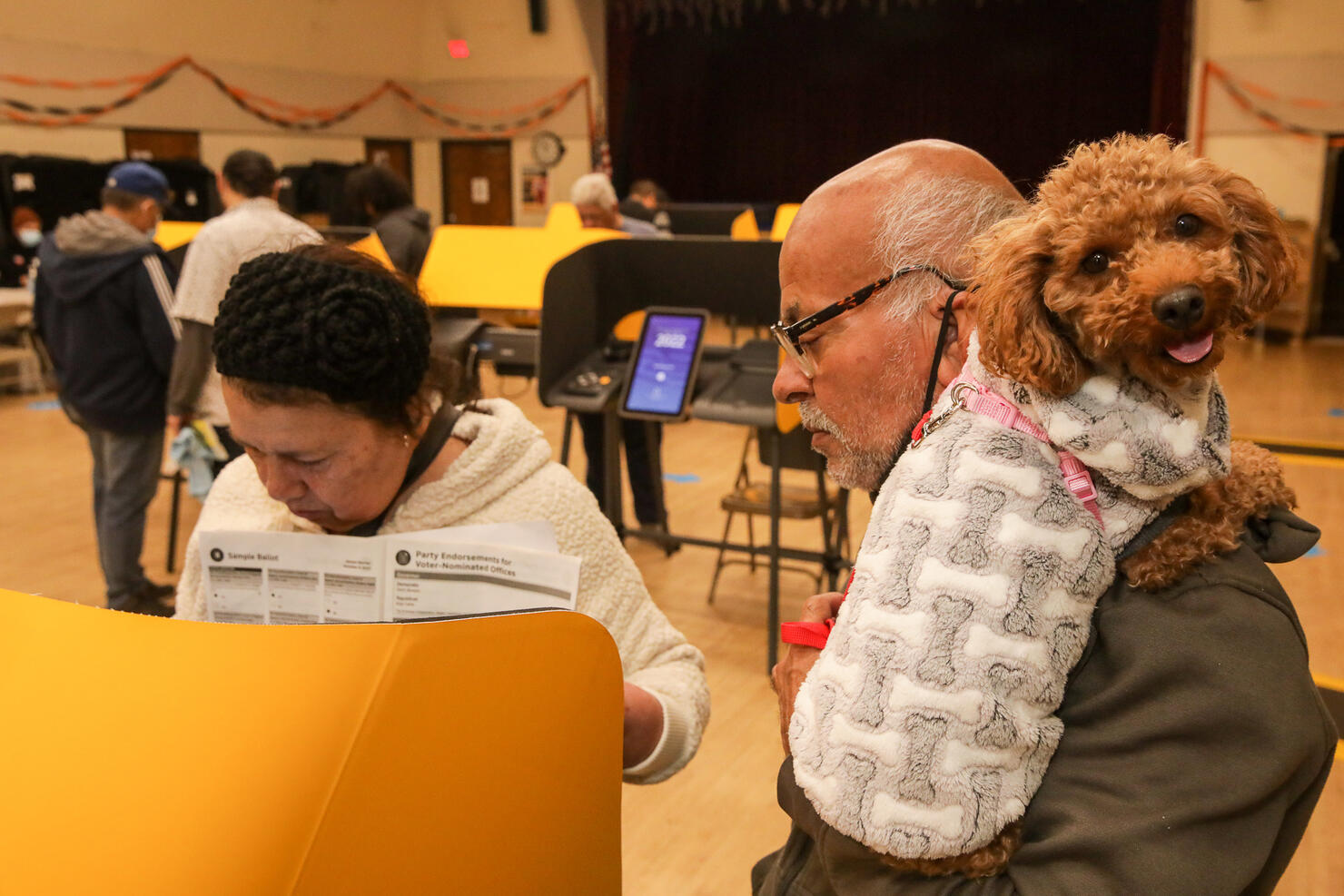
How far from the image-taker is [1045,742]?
2.78ft

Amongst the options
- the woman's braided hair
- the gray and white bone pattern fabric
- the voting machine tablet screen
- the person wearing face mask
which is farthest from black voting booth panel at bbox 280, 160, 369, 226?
the gray and white bone pattern fabric

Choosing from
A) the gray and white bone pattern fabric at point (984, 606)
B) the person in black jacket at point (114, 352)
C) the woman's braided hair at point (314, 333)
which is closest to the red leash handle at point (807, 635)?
the gray and white bone pattern fabric at point (984, 606)

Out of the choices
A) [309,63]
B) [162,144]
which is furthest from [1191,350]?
[309,63]

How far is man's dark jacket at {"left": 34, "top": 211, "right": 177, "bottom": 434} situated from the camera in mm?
3695

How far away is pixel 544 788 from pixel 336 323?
655mm

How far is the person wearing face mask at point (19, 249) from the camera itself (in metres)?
8.93

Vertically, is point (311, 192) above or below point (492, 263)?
above

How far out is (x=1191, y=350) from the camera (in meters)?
0.75

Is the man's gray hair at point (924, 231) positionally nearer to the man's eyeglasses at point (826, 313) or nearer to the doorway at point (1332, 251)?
the man's eyeglasses at point (826, 313)

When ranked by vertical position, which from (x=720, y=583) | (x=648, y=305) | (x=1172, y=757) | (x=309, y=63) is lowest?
(x=720, y=583)

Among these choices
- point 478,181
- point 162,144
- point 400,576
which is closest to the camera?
point 400,576

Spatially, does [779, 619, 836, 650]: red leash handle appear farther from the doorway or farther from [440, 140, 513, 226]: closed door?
[440, 140, 513, 226]: closed door

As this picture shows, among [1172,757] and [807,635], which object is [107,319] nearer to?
[807,635]

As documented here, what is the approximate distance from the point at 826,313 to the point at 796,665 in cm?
39
